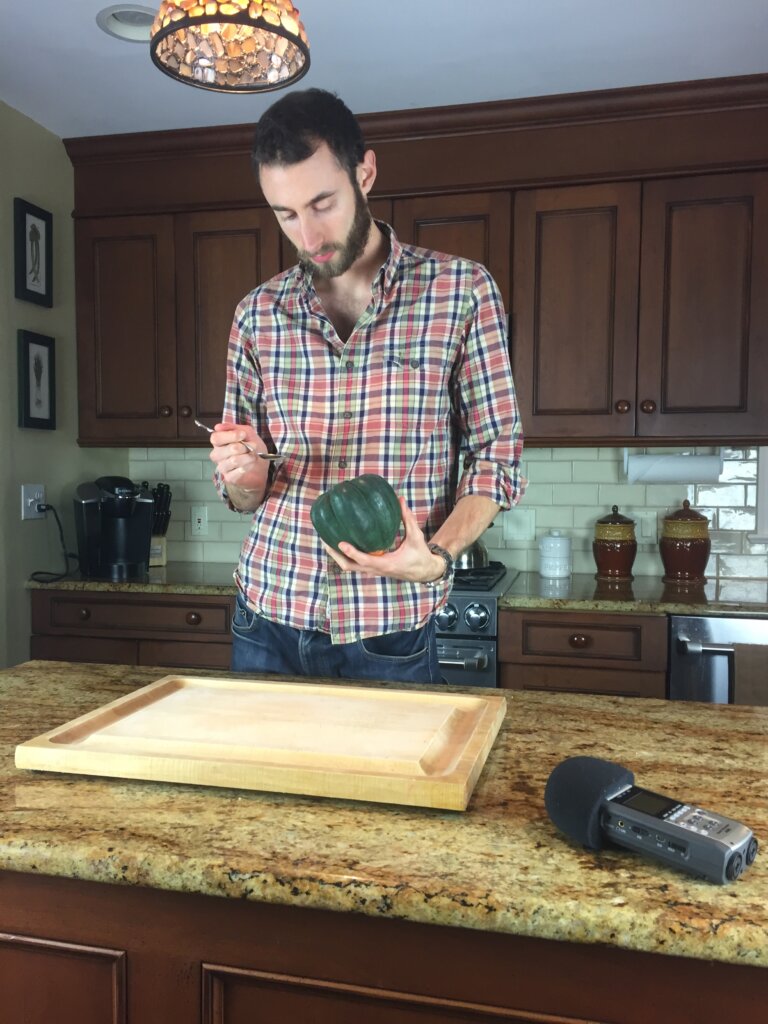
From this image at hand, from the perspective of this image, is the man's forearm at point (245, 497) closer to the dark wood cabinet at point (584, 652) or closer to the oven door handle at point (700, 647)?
the dark wood cabinet at point (584, 652)

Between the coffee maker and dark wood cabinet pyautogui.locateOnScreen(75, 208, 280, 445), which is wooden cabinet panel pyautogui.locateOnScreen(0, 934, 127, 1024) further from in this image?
dark wood cabinet pyautogui.locateOnScreen(75, 208, 280, 445)

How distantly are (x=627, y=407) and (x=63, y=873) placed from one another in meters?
2.48

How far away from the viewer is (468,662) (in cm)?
272

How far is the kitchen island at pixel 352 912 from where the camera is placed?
72 centimetres

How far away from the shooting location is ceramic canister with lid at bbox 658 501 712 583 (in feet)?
9.79

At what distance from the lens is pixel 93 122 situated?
10.2ft

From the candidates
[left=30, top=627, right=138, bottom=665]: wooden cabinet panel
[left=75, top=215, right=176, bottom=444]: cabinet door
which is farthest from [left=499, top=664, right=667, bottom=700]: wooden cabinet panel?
[left=75, top=215, right=176, bottom=444]: cabinet door

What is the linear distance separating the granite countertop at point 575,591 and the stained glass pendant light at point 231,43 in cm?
175

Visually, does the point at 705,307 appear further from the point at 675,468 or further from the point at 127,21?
the point at 127,21

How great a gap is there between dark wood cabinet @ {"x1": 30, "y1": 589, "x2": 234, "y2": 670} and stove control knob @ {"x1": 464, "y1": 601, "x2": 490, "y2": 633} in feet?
A: 2.77

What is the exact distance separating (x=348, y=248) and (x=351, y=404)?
11.1 inches

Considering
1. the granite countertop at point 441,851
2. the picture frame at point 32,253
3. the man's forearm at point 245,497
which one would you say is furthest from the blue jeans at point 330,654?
the picture frame at point 32,253

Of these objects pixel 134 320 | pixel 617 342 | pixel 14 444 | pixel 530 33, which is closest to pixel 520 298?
pixel 617 342

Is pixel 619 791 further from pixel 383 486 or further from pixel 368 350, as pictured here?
pixel 368 350
